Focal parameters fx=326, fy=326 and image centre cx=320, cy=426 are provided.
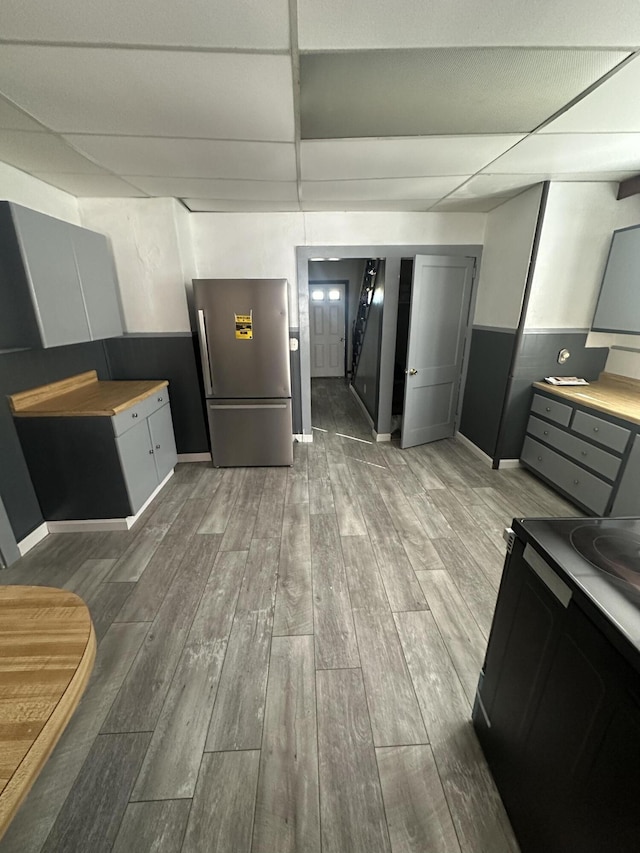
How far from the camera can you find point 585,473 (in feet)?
8.10

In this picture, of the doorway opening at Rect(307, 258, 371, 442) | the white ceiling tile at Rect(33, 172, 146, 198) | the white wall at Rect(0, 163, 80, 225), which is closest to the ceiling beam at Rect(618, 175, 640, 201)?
the doorway opening at Rect(307, 258, 371, 442)

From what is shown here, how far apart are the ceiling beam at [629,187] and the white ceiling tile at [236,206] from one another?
261 centimetres

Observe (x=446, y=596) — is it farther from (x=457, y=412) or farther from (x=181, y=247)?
(x=181, y=247)

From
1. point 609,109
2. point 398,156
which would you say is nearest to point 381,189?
point 398,156

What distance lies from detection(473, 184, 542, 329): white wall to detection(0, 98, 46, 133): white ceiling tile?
132 inches

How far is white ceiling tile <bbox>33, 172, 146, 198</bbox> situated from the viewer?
7.64ft

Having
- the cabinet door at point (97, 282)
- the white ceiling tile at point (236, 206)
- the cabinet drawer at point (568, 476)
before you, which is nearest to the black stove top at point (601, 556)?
the cabinet drawer at point (568, 476)

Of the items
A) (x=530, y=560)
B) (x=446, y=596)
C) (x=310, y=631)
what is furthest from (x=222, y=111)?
(x=446, y=596)

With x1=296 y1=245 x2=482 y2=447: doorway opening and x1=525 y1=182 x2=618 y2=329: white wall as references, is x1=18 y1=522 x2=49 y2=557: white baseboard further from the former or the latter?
x1=525 y1=182 x2=618 y2=329: white wall

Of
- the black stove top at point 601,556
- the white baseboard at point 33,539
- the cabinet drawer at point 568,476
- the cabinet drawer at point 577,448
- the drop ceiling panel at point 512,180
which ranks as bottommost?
the white baseboard at point 33,539

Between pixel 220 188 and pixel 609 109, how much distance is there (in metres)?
2.42

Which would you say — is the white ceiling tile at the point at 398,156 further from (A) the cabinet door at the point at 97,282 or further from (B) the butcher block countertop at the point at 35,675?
(B) the butcher block countertop at the point at 35,675

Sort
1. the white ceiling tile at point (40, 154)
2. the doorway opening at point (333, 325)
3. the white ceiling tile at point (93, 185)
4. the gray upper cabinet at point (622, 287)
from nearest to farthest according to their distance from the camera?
the white ceiling tile at point (40, 154) < the white ceiling tile at point (93, 185) < the gray upper cabinet at point (622, 287) < the doorway opening at point (333, 325)

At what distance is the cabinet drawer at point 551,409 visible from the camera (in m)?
2.64
